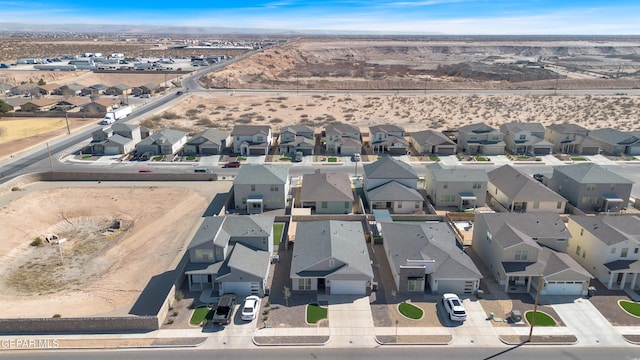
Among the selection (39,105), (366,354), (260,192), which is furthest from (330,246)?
(39,105)

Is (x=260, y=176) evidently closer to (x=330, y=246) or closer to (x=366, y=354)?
(x=330, y=246)

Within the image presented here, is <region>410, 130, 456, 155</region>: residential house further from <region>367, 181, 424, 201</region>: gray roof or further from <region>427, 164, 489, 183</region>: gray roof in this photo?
<region>367, 181, 424, 201</region>: gray roof

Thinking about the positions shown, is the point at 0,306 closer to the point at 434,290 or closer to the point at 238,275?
the point at 238,275

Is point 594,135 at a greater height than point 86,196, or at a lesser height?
greater

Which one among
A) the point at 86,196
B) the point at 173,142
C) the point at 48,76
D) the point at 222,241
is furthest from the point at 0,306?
the point at 48,76

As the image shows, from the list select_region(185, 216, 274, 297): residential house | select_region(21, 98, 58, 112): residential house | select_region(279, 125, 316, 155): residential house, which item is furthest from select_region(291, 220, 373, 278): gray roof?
select_region(21, 98, 58, 112): residential house

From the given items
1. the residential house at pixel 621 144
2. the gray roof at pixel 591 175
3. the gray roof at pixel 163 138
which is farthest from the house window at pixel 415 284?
the residential house at pixel 621 144

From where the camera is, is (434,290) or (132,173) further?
(132,173)
